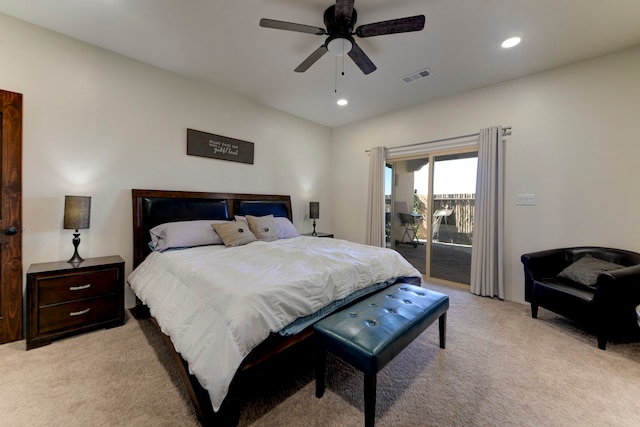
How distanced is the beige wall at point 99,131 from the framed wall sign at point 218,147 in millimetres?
90

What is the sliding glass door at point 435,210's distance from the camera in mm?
3900

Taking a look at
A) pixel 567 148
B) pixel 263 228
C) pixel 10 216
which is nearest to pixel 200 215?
pixel 263 228

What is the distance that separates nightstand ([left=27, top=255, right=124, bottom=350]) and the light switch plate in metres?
4.63

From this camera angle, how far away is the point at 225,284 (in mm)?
1613

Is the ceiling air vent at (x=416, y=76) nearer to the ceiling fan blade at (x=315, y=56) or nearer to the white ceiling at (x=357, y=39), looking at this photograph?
the white ceiling at (x=357, y=39)

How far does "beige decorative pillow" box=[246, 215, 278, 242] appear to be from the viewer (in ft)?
10.8

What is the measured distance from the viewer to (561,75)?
2.97 m

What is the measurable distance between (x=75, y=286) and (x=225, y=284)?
1720mm

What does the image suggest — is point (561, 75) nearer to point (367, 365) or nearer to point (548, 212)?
point (548, 212)

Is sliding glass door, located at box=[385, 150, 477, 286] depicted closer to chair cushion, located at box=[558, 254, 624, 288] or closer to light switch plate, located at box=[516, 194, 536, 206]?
light switch plate, located at box=[516, 194, 536, 206]

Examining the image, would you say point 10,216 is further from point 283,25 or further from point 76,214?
point 283,25

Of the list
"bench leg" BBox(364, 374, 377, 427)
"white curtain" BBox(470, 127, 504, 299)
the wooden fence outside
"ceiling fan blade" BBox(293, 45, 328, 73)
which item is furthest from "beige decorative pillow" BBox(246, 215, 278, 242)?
"white curtain" BBox(470, 127, 504, 299)

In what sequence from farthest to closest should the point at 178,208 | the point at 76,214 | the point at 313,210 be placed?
the point at 313,210 < the point at 178,208 < the point at 76,214

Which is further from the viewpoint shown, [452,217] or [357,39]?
[452,217]
